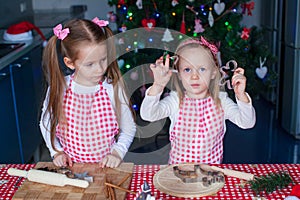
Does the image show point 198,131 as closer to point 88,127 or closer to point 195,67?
point 195,67

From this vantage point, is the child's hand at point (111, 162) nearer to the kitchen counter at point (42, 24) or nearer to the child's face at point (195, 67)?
the child's face at point (195, 67)

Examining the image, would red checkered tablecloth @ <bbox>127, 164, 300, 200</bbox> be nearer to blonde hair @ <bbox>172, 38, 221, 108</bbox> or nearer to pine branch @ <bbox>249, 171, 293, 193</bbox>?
pine branch @ <bbox>249, 171, 293, 193</bbox>

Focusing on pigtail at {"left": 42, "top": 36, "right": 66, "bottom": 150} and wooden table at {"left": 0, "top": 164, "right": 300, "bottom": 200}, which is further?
pigtail at {"left": 42, "top": 36, "right": 66, "bottom": 150}

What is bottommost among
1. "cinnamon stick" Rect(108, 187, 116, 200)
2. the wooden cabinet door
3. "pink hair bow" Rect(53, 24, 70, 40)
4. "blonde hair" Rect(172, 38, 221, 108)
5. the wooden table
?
the wooden cabinet door

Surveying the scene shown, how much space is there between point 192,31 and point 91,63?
73.7 inches

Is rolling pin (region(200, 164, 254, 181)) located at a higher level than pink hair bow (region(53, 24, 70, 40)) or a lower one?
lower

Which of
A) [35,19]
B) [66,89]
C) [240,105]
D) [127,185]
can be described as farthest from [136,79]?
[35,19]

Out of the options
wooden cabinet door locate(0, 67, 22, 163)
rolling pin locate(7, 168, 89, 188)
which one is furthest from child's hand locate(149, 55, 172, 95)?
wooden cabinet door locate(0, 67, 22, 163)

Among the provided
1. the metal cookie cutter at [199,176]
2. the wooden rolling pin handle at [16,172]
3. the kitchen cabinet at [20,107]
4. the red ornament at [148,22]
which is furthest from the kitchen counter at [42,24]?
the metal cookie cutter at [199,176]

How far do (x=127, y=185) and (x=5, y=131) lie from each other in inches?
60.8

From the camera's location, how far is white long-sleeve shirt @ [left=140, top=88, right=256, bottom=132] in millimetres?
1382

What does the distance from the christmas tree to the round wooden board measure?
1.84m

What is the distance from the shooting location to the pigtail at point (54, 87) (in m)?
1.50

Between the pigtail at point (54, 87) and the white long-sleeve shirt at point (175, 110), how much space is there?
1.01 ft
